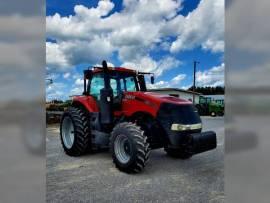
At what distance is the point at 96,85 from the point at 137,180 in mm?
2087

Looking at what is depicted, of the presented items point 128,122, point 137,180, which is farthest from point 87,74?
point 137,180

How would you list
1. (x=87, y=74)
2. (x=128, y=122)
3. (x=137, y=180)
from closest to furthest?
(x=137, y=180) < (x=128, y=122) < (x=87, y=74)

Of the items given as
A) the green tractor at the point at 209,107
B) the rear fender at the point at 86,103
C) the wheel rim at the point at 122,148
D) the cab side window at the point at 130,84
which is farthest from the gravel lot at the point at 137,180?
the green tractor at the point at 209,107

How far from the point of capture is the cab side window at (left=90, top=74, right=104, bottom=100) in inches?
192

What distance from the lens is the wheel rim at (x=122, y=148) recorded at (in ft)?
13.1

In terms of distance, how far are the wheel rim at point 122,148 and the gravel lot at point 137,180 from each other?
0.70ft

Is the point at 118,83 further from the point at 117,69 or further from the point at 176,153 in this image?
the point at 176,153

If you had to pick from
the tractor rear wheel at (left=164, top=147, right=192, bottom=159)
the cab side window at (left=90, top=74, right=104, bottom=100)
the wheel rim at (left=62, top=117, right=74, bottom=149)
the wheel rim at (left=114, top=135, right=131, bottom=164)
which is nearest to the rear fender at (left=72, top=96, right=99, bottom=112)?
the cab side window at (left=90, top=74, right=104, bottom=100)

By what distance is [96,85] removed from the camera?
5.02 metres

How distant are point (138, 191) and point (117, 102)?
1.89 metres

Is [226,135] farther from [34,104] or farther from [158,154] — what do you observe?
[158,154]

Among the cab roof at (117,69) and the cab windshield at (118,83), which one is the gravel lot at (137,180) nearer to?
the cab windshield at (118,83)

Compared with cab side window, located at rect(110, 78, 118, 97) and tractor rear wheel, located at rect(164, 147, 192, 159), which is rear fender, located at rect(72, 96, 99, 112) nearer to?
cab side window, located at rect(110, 78, 118, 97)

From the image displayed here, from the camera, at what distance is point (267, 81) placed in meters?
0.88
